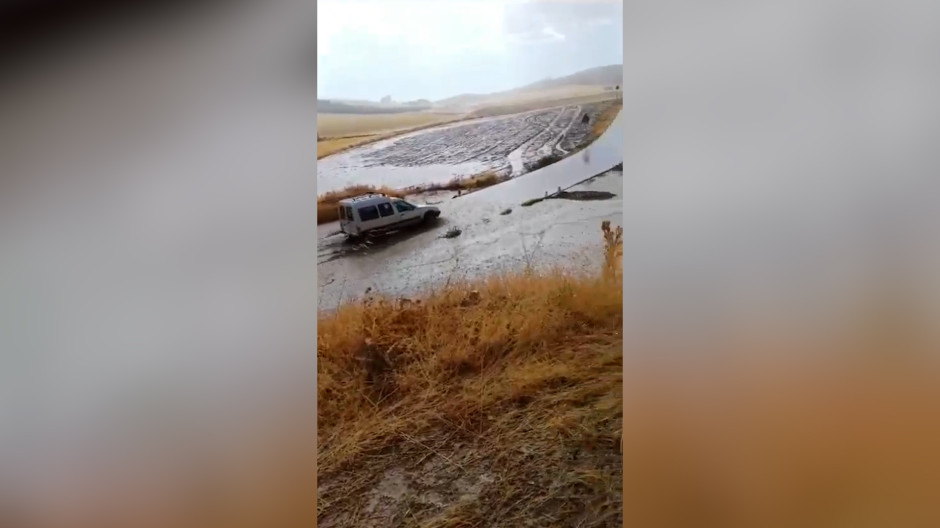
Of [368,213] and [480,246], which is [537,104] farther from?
[368,213]

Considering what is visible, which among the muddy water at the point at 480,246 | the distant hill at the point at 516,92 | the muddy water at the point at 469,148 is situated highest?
the distant hill at the point at 516,92

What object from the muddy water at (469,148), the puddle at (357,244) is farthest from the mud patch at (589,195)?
the puddle at (357,244)

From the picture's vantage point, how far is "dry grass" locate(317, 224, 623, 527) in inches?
49.9

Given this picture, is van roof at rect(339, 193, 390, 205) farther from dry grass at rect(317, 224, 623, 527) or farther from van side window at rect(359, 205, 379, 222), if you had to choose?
dry grass at rect(317, 224, 623, 527)

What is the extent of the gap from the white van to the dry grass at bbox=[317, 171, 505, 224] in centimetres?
1

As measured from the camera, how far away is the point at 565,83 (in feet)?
4.30

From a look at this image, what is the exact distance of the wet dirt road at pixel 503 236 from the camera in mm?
1286

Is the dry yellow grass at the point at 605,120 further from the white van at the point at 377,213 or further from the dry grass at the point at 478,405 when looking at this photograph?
the white van at the point at 377,213

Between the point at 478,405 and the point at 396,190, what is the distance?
0.55 metres
